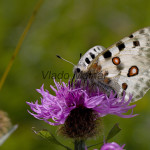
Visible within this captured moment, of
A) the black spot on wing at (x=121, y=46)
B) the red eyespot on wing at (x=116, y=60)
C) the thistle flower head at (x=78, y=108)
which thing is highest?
the black spot on wing at (x=121, y=46)

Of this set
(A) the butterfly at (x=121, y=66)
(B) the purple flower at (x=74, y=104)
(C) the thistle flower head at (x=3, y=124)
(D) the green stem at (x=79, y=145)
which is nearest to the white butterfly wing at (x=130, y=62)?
(A) the butterfly at (x=121, y=66)

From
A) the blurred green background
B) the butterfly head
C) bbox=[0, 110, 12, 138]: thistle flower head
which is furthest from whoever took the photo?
the blurred green background

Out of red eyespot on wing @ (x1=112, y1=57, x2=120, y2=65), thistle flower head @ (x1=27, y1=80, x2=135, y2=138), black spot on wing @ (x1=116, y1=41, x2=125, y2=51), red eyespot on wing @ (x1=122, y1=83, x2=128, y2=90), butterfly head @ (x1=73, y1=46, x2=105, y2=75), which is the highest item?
black spot on wing @ (x1=116, y1=41, x2=125, y2=51)

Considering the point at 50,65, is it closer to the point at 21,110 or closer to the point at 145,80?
the point at 21,110

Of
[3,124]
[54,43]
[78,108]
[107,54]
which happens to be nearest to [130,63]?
[107,54]

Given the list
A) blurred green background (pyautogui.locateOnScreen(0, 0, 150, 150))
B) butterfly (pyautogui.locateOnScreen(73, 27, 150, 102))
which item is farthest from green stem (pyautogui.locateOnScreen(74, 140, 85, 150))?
blurred green background (pyautogui.locateOnScreen(0, 0, 150, 150))

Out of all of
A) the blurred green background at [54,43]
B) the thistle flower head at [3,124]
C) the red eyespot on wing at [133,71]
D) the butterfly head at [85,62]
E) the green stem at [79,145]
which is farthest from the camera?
the blurred green background at [54,43]

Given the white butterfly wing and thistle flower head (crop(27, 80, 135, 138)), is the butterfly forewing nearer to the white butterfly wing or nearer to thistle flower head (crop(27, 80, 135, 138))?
the white butterfly wing

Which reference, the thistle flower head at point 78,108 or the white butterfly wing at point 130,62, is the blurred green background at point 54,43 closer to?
Result: the white butterfly wing at point 130,62
